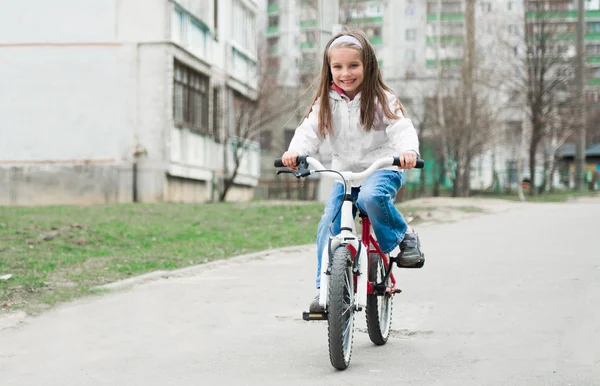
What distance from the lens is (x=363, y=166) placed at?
17.4 feet

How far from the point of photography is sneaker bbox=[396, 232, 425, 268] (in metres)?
5.44

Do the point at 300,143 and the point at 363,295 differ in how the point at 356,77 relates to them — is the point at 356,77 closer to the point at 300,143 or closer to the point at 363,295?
the point at 300,143

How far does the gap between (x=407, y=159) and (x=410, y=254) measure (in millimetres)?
795

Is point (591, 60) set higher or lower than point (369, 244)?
higher

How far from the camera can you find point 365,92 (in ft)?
17.2

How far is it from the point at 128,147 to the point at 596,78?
2263 inches

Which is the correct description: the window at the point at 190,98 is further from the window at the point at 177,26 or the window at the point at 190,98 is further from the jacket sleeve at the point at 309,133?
the jacket sleeve at the point at 309,133

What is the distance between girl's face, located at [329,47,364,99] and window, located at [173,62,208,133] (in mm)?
23398

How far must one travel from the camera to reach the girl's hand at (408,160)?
191 inches

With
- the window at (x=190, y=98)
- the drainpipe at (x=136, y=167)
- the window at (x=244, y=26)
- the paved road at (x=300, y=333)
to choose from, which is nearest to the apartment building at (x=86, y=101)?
the drainpipe at (x=136, y=167)

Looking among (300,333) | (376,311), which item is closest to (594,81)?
(300,333)

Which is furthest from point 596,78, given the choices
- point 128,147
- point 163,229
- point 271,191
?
point 163,229

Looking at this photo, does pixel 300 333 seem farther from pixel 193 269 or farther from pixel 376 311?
pixel 193 269

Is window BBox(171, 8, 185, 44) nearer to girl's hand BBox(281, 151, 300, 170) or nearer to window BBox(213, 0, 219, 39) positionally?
window BBox(213, 0, 219, 39)
